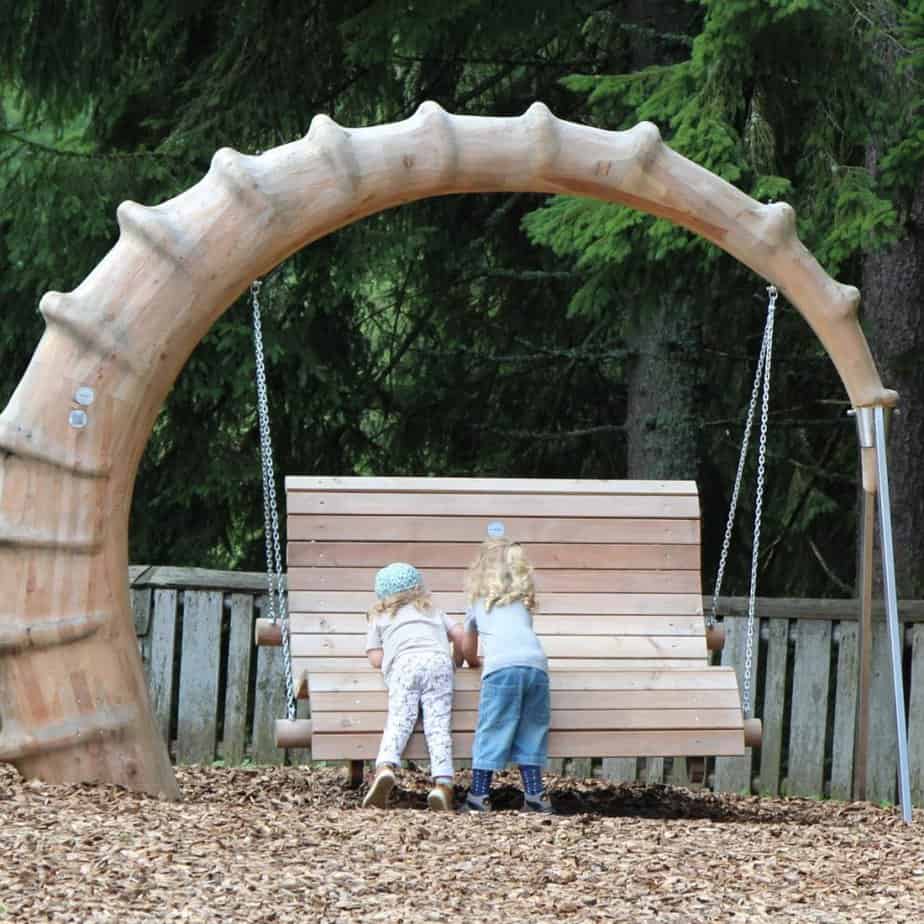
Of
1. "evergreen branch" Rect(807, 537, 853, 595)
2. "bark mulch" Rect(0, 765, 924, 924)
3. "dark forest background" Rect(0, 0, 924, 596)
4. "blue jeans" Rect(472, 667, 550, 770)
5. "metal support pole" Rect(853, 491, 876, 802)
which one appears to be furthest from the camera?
"evergreen branch" Rect(807, 537, 853, 595)

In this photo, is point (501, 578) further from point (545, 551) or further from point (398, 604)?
point (545, 551)

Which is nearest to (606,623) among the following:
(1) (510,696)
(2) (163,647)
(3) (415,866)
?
(1) (510,696)

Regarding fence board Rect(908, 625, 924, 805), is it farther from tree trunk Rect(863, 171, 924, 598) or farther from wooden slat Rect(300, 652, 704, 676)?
wooden slat Rect(300, 652, 704, 676)

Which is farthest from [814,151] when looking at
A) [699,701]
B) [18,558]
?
[18,558]

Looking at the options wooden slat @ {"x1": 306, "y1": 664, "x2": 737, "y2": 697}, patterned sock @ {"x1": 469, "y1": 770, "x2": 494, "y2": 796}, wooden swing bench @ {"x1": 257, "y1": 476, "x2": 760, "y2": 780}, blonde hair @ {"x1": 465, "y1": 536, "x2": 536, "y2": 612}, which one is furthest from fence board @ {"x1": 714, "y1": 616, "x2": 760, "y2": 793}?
patterned sock @ {"x1": 469, "y1": 770, "x2": 494, "y2": 796}

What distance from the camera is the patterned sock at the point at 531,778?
250 inches

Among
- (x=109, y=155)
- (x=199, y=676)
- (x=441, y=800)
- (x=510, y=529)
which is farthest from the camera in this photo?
(x=109, y=155)

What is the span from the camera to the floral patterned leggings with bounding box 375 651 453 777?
6.23 meters

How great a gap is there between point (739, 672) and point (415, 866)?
4.19m

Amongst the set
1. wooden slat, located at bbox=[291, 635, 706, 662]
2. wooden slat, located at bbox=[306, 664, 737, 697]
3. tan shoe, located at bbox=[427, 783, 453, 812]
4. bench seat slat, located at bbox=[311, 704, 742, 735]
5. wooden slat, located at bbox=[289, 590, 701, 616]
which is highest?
wooden slat, located at bbox=[289, 590, 701, 616]

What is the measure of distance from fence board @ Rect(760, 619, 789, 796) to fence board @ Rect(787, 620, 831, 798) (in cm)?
6

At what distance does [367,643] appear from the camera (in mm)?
6742

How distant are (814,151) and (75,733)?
4.58m

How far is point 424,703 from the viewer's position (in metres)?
6.31
